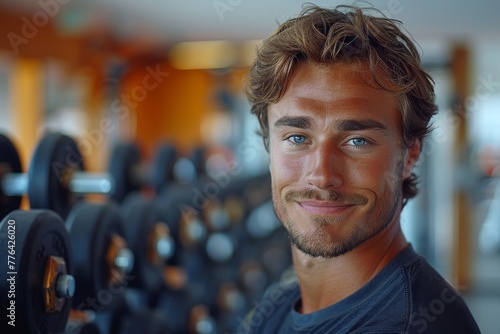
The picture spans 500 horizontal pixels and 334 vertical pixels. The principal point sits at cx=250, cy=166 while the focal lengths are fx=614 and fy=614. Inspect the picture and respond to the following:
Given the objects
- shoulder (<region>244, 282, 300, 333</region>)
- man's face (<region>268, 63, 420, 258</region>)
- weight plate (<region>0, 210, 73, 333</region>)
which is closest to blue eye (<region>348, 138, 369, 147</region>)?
man's face (<region>268, 63, 420, 258</region>)

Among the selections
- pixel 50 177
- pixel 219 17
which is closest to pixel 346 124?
pixel 50 177

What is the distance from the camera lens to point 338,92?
96 centimetres

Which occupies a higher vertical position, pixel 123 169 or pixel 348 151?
pixel 348 151

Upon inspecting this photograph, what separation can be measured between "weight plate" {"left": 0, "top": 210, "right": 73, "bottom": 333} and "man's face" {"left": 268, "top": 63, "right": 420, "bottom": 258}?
18.1 inches

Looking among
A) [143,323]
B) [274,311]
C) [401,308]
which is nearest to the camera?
[401,308]

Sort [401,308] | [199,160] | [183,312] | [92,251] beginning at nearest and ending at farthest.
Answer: [401,308], [92,251], [183,312], [199,160]

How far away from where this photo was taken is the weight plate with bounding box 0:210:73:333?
104 cm

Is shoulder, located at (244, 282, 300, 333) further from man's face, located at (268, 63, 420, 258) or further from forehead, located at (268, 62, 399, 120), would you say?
forehead, located at (268, 62, 399, 120)

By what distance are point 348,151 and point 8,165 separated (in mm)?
1004

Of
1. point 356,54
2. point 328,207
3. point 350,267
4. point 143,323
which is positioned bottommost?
point 143,323

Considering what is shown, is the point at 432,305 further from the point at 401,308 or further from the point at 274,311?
the point at 274,311

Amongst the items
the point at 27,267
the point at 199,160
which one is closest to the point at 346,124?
the point at 27,267

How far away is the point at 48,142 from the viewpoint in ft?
5.15

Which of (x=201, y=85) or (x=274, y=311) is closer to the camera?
(x=274, y=311)
